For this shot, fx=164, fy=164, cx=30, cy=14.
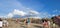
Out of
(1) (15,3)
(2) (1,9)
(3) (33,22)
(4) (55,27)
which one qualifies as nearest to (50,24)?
(4) (55,27)

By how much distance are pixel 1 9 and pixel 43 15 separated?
3.49 ft

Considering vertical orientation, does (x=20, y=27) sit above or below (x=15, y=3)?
below

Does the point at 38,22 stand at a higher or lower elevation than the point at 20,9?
lower

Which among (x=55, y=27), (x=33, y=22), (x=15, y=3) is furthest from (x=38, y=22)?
(x=15, y=3)

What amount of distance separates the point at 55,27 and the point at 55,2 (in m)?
0.63

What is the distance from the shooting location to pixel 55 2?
163 inches

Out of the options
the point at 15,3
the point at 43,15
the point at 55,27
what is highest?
the point at 15,3

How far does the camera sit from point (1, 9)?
13.1 ft

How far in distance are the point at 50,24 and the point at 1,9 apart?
1273 mm

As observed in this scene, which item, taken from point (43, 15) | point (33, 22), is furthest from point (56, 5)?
point (33, 22)

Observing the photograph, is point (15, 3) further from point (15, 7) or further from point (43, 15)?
point (43, 15)

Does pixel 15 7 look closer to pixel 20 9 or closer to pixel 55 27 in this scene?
pixel 20 9

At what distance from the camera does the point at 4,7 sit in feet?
13.2

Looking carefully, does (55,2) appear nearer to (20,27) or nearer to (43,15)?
(43,15)
